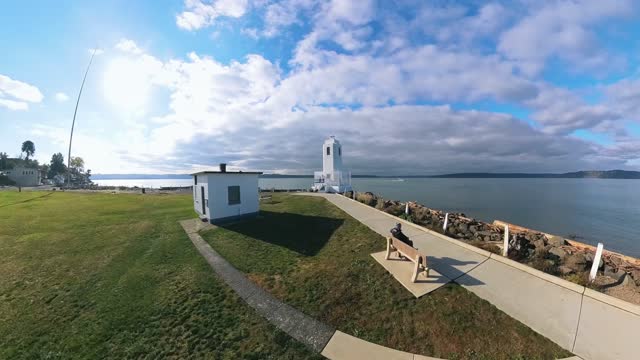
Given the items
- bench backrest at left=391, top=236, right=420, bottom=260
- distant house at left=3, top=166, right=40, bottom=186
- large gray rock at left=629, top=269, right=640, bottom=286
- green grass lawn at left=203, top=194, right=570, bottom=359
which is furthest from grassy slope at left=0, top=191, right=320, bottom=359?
distant house at left=3, top=166, right=40, bottom=186

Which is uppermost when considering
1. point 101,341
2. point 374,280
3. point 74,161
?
point 74,161

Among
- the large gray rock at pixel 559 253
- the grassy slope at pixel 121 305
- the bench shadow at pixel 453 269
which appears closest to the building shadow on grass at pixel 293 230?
the grassy slope at pixel 121 305

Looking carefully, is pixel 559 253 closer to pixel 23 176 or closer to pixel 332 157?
pixel 332 157

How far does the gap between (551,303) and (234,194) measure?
16.5 m

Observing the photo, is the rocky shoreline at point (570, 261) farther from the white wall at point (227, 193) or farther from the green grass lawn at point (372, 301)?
the white wall at point (227, 193)

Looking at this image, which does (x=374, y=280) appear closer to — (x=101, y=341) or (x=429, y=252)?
(x=429, y=252)

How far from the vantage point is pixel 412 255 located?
27.3ft

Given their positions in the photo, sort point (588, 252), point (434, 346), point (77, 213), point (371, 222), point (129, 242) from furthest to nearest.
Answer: point (77, 213)
point (371, 222)
point (129, 242)
point (588, 252)
point (434, 346)

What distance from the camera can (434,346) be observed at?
5621mm

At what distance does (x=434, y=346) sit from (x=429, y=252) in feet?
17.0

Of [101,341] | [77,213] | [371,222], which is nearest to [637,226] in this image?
[371,222]

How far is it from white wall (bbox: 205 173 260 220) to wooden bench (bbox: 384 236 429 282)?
11.6 m

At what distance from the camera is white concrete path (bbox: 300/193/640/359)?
5557 millimetres

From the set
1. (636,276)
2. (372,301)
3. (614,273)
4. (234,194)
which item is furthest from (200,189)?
(636,276)
